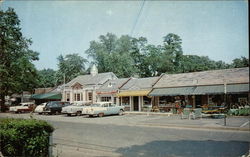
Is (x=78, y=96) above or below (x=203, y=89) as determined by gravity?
below

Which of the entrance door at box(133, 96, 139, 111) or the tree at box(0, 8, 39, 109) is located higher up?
the tree at box(0, 8, 39, 109)

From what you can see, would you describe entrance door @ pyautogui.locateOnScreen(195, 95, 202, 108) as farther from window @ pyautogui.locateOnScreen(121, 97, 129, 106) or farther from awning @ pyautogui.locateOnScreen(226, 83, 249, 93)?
window @ pyautogui.locateOnScreen(121, 97, 129, 106)

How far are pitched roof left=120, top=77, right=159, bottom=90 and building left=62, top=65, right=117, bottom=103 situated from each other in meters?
2.62

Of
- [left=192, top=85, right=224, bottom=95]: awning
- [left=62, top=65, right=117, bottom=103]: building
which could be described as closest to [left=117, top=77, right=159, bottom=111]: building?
[left=62, top=65, right=117, bottom=103]: building

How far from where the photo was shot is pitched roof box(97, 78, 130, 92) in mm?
33406

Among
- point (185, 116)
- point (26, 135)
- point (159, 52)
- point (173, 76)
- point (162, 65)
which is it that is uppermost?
point (159, 52)

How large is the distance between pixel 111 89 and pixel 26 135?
90.9 feet

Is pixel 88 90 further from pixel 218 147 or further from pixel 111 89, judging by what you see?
pixel 218 147

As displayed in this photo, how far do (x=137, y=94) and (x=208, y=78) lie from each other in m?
A: 9.06

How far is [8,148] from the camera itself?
5.26 m

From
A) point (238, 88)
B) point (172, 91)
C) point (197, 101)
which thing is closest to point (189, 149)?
point (238, 88)

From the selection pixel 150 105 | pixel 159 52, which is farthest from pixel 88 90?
pixel 159 52

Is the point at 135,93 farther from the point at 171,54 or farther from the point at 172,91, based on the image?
the point at 171,54

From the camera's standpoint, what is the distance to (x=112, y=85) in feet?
113
